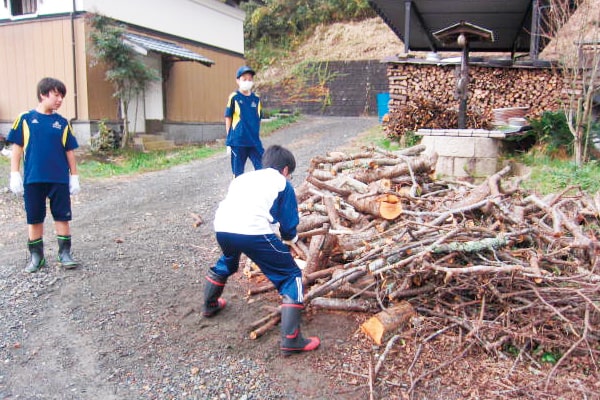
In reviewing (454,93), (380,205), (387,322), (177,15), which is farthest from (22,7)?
(387,322)

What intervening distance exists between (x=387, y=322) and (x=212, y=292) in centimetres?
121

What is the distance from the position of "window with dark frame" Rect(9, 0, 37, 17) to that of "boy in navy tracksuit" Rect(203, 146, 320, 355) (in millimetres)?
11514

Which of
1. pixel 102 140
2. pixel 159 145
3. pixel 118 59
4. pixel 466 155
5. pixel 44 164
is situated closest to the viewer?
pixel 44 164

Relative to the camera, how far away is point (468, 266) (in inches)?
130

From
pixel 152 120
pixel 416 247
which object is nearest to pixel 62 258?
pixel 416 247

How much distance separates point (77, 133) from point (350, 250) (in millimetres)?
9417

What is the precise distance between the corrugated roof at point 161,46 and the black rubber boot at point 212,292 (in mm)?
9392

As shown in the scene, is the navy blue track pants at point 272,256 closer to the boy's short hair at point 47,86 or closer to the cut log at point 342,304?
the cut log at point 342,304

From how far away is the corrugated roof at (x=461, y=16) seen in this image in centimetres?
1069

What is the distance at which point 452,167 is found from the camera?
8156 millimetres

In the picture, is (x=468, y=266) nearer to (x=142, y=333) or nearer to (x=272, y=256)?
(x=272, y=256)

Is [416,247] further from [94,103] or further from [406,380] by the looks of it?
[94,103]

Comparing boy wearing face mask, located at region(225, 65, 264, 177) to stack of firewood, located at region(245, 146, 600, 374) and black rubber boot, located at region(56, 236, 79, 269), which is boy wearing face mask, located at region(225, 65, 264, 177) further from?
black rubber boot, located at region(56, 236, 79, 269)

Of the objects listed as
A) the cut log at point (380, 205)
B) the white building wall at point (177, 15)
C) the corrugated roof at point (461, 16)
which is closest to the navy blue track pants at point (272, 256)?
the cut log at point (380, 205)
